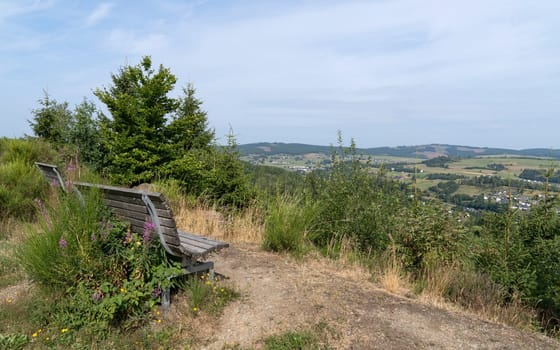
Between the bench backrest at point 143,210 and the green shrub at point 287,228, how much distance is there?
2.38 m

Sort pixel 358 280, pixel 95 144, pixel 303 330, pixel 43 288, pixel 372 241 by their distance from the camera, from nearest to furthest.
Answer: pixel 303 330
pixel 43 288
pixel 358 280
pixel 372 241
pixel 95 144

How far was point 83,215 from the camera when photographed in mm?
3197

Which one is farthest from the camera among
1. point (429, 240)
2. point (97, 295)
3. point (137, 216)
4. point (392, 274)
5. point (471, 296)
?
point (429, 240)

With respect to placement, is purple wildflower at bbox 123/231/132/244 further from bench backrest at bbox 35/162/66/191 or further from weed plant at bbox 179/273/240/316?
bench backrest at bbox 35/162/66/191

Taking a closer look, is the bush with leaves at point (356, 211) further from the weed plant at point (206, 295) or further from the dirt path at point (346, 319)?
the weed plant at point (206, 295)

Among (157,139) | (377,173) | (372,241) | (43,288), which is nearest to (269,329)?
(43,288)

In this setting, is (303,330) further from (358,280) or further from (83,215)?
(83,215)

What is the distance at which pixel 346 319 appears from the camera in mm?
3279

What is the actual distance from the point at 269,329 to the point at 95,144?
916cm

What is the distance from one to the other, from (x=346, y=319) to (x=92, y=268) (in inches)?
93.2

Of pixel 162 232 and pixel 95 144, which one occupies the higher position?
pixel 95 144

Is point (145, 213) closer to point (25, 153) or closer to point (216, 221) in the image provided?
point (216, 221)

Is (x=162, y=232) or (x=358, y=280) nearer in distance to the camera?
(x=162, y=232)

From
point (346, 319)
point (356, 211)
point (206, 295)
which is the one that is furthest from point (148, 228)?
point (356, 211)
